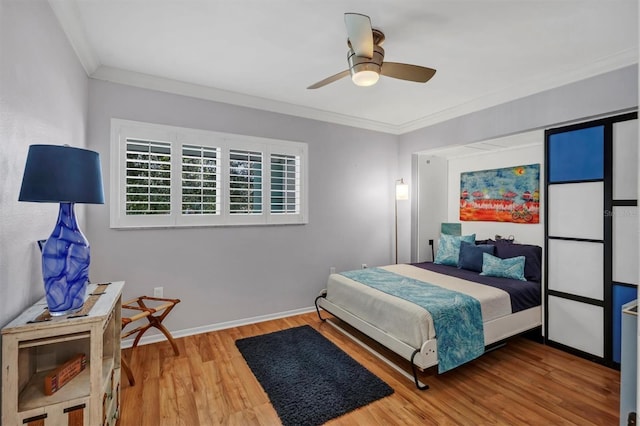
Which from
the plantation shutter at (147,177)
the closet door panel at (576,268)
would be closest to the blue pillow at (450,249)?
the closet door panel at (576,268)

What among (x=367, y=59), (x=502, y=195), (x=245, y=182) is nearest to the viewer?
(x=367, y=59)

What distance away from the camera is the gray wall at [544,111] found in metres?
2.52

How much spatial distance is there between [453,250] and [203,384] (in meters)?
3.35

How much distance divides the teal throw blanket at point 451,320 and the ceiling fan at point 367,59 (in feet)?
5.89

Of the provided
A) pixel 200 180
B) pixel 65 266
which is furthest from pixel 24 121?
pixel 200 180

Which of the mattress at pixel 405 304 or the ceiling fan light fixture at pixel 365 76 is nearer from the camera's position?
the ceiling fan light fixture at pixel 365 76

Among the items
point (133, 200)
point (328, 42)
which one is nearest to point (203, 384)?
point (133, 200)

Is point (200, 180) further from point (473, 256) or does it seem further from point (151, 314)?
point (473, 256)

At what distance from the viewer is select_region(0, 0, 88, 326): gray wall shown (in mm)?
1339

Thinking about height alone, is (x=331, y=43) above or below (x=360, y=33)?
above

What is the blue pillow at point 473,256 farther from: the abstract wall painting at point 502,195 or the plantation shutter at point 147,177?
the plantation shutter at point 147,177

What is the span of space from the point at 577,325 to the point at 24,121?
440cm

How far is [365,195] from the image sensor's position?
446 centimetres

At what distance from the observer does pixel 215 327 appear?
10.8ft
